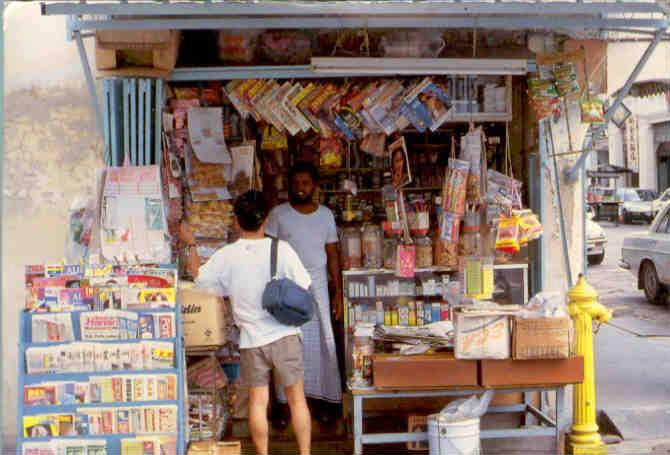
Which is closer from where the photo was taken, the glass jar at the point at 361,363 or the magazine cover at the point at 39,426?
the magazine cover at the point at 39,426

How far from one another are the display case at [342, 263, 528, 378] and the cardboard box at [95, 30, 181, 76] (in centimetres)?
204

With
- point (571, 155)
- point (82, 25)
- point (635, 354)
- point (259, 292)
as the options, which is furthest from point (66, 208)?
point (635, 354)

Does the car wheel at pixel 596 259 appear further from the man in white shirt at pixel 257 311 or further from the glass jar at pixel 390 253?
the man in white shirt at pixel 257 311

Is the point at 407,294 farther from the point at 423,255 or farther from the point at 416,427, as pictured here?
the point at 416,427

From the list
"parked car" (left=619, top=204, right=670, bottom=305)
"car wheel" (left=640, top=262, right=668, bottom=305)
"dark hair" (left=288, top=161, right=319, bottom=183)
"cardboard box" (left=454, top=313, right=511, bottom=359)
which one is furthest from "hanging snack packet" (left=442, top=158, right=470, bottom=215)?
"car wheel" (left=640, top=262, right=668, bottom=305)

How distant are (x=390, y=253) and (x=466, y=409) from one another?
171cm

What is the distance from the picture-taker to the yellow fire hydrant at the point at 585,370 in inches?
224

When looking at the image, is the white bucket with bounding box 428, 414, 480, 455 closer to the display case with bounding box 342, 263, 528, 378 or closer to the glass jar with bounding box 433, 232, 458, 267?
the display case with bounding box 342, 263, 528, 378

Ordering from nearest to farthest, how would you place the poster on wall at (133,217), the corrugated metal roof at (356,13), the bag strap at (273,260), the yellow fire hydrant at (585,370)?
the corrugated metal roof at (356,13) → the bag strap at (273,260) → the yellow fire hydrant at (585,370) → the poster on wall at (133,217)

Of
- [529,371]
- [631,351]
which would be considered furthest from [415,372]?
[631,351]

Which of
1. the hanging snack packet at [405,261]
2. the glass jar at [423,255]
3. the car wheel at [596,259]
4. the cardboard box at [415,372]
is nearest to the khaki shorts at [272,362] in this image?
the cardboard box at [415,372]

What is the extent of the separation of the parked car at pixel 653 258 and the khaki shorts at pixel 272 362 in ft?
31.6

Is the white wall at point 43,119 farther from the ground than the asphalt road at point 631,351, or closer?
farther from the ground

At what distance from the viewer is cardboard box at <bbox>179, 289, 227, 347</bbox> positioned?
17.5ft
